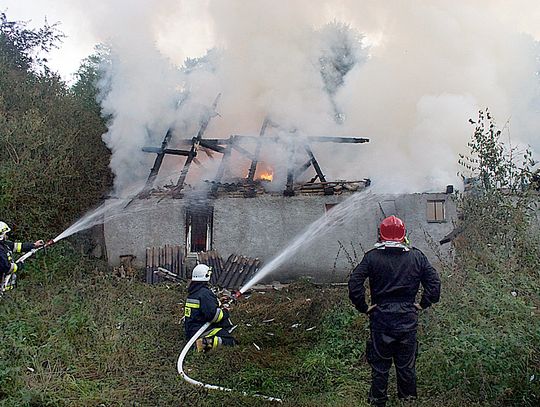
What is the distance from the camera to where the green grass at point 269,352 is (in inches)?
204

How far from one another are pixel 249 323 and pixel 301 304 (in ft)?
4.28

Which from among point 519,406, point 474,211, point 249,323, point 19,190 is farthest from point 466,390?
point 19,190

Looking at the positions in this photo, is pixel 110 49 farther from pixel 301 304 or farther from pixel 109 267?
pixel 301 304

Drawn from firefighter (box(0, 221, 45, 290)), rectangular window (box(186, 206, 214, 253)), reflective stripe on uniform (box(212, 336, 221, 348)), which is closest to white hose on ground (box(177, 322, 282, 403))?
reflective stripe on uniform (box(212, 336, 221, 348))

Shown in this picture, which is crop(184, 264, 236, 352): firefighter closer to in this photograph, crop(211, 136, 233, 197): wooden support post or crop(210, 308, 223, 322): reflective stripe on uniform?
crop(210, 308, 223, 322): reflective stripe on uniform

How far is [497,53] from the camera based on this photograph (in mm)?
19594

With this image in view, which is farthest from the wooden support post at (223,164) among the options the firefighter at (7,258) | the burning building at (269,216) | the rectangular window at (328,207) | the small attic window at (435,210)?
the firefighter at (7,258)

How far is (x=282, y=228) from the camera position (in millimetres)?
13688

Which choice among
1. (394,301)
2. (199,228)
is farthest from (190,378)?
(199,228)

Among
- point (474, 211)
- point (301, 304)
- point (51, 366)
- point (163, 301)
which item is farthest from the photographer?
point (163, 301)

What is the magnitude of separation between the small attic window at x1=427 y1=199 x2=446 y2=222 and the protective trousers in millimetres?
7961

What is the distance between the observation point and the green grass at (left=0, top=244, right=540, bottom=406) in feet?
17.0

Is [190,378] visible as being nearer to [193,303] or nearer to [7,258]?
[193,303]

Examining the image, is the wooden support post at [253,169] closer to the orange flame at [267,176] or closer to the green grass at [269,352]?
the orange flame at [267,176]
